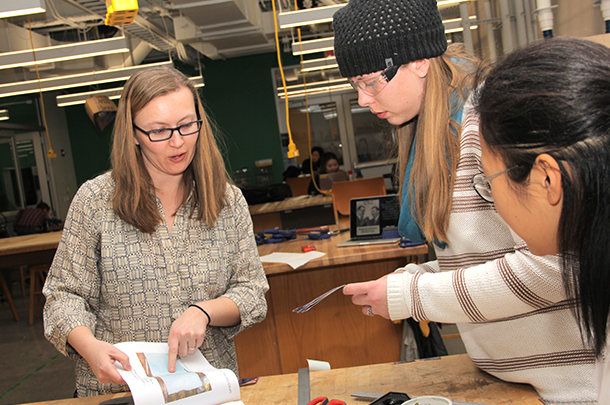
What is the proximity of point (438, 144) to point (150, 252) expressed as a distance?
3.07 ft

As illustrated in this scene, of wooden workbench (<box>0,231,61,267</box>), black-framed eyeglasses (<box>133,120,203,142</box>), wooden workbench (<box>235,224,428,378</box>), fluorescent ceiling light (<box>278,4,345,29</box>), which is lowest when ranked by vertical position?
wooden workbench (<box>235,224,428,378</box>)

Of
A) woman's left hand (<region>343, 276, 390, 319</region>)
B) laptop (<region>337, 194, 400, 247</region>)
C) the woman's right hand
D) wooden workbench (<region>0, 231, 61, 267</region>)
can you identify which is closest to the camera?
woman's left hand (<region>343, 276, 390, 319</region>)

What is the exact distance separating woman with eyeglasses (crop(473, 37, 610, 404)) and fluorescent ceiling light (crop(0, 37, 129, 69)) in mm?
4743

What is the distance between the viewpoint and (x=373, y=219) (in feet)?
9.95

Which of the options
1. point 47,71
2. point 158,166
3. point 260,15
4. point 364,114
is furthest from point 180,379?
point 364,114

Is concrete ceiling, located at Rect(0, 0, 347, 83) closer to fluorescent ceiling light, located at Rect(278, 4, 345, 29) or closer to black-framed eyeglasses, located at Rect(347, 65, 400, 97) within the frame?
fluorescent ceiling light, located at Rect(278, 4, 345, 29)

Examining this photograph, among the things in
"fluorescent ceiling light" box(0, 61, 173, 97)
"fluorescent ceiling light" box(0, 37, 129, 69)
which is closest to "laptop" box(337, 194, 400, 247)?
"fluorescent ceiling light" box(0, 37, 129, 69)

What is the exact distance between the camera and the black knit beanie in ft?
3.76

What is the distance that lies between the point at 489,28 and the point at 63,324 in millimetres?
5436

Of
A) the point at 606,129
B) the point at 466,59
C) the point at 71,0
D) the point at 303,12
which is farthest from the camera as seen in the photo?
the point at 71,0

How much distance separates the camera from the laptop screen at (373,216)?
2.96 meters

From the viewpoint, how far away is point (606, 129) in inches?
23.1

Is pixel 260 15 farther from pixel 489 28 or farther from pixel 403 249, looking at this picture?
pixel 403 249

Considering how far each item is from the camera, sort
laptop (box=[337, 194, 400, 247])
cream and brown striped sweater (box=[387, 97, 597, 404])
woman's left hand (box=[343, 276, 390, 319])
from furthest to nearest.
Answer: laptop (box=[337, 194, 400, 247])
woman's left hand (box=[343, 276, 390, 319])
cream and brown striped sweater (box=[387, 97, 597, 404])
